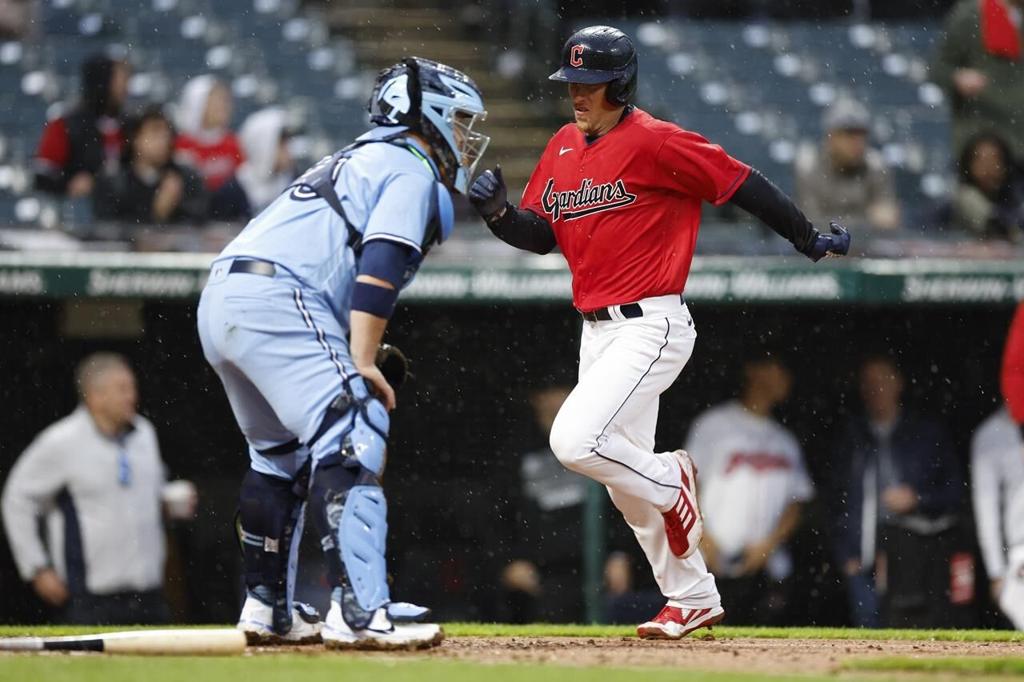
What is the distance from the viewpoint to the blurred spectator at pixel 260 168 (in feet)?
27.4

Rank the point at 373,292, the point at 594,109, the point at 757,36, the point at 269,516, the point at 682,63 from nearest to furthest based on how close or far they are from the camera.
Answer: the point at 373,292 → the point at 269,516 → the point at 594,109 → the point at 682,63 → the point at 757,36

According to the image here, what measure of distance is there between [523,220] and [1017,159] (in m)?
4.73

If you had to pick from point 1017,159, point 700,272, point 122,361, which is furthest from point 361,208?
point 1017,159

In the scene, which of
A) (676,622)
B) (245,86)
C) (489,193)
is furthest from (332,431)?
(245,86)

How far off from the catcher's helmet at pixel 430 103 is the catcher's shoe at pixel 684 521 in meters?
1.21

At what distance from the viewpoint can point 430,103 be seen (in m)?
4.68

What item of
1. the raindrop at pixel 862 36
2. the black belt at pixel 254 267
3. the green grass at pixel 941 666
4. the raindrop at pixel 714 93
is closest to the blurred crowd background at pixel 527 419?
the raindrop at pixel 714 93

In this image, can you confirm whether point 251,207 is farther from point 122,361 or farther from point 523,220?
point 523,220

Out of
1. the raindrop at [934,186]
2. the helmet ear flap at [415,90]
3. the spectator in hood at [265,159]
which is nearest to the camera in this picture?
the helmet ear flap at [415,90]

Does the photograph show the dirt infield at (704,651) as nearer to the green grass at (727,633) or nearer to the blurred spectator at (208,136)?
the green grass at (727,633)

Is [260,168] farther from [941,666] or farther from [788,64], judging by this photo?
[941,666]

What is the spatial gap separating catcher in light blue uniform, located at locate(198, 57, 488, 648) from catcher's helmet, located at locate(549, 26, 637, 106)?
0.38 metres

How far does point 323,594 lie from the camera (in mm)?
7891

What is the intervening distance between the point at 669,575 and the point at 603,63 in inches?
63.0
